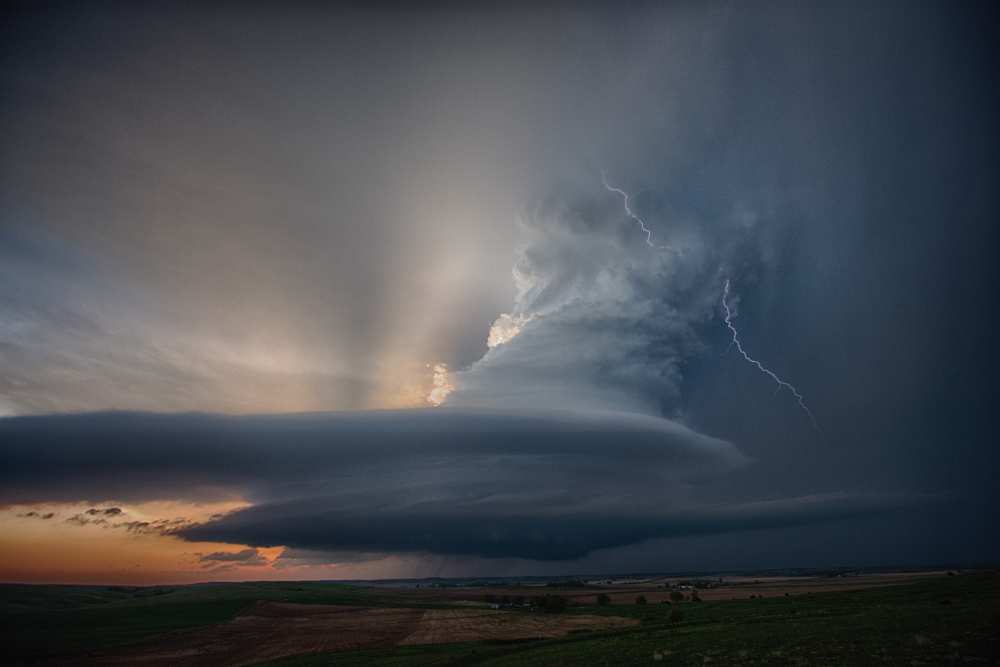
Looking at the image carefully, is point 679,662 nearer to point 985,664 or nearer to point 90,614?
point 985,664

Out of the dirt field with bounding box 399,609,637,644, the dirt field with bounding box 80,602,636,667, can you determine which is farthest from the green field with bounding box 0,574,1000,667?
the dirt field with bounding box 80,602,636,667

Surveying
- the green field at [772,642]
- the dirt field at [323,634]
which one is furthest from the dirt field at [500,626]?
the green field at [772,642]

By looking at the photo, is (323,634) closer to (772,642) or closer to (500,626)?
(500,626)

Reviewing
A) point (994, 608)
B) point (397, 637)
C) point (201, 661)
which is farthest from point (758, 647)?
point (201, 661)

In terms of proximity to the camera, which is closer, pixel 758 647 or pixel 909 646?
pixel 909 646

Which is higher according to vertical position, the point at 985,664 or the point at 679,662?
the point at 985,664

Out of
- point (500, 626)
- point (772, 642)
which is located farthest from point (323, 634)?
point (772, 642)

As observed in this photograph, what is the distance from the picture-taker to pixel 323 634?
319 feet

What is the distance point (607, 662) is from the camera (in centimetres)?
4631

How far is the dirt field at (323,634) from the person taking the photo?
3140 inches

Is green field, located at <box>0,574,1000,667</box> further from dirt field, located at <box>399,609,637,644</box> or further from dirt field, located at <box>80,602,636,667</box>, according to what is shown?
dirt field, located at <box>80,602,636,667</box>

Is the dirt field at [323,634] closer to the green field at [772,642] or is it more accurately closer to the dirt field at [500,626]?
the dirt field at [500,626]

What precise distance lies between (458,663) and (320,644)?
120 ft

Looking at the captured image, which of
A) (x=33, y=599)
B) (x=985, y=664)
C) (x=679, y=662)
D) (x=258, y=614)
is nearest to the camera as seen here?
(x=985, y=664)
